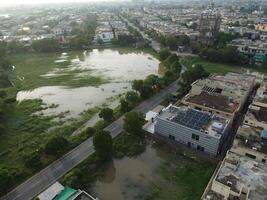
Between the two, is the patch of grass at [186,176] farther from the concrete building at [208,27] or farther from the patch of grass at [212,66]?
the concrete building at [208,27]

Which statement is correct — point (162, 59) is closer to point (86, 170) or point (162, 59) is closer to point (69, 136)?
point (69, 136)

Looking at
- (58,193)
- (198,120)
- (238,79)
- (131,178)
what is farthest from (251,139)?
(58,193)

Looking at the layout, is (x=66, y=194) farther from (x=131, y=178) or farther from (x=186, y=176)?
(x=186, y=176)

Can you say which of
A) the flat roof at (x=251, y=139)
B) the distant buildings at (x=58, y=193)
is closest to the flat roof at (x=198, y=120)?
the flat roof at (x=251, y=139)

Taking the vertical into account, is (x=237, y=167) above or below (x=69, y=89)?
above

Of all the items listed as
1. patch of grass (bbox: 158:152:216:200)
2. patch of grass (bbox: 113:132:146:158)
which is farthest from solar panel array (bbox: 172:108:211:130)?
patch of grass (bbox: 113:132:146:158)

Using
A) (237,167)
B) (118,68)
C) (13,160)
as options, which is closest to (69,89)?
(118,68)

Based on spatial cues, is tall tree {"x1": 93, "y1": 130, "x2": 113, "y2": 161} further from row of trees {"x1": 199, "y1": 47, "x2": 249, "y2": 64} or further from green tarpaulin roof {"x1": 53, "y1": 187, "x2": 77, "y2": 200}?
row of trees {"x1": 199, "y1": 47, "x2": 249, "y2": 64}
